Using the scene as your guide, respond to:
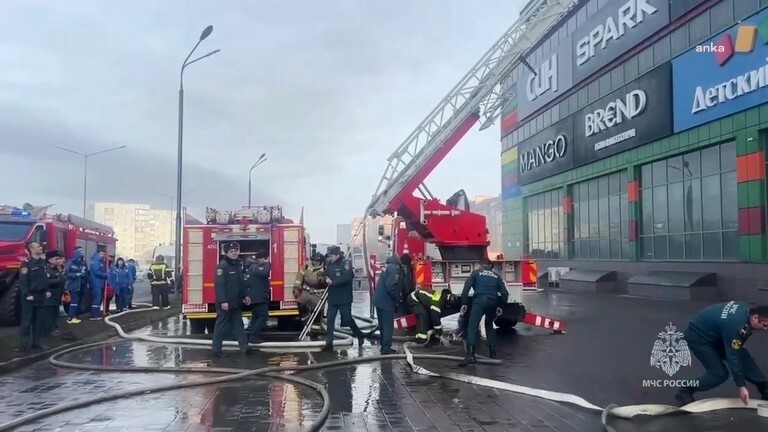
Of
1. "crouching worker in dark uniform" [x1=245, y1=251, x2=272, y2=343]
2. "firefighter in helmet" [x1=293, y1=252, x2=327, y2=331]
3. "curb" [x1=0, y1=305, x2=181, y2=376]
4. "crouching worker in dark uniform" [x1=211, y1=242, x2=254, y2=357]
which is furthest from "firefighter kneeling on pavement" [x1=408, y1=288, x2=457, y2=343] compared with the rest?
"curb" [x1=0, y1=305, x2=181, y2=376]

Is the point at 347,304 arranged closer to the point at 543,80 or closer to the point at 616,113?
the point at 616,113

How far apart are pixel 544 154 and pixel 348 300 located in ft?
94.1

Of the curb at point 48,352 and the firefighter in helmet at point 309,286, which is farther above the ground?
the firefighter in helmet at point 309,286

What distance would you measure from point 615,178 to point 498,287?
74.8ft

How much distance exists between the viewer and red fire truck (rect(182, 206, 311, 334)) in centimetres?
1380

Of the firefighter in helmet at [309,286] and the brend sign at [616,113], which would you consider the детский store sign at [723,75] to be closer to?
the brend sign at [616,113]

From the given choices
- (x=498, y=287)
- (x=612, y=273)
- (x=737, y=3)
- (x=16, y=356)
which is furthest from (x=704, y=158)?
(x=16, y=356)

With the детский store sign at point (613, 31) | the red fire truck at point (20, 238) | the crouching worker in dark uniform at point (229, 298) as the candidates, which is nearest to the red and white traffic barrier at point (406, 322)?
the crouching worker in dark uniform at point (229, 298)

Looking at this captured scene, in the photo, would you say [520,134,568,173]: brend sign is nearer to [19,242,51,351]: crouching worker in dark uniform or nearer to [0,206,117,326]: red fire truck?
[0,206,117,326]: red fire truck

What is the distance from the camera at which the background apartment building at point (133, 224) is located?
129625 millimetres

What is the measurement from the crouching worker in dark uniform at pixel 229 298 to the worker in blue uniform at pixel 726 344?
6.48m

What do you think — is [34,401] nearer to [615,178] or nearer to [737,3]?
[737,3]

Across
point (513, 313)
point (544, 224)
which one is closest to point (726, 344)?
point (513, 313)

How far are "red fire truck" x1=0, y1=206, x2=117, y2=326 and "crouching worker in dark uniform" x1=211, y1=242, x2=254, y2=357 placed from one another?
6.46 metres
